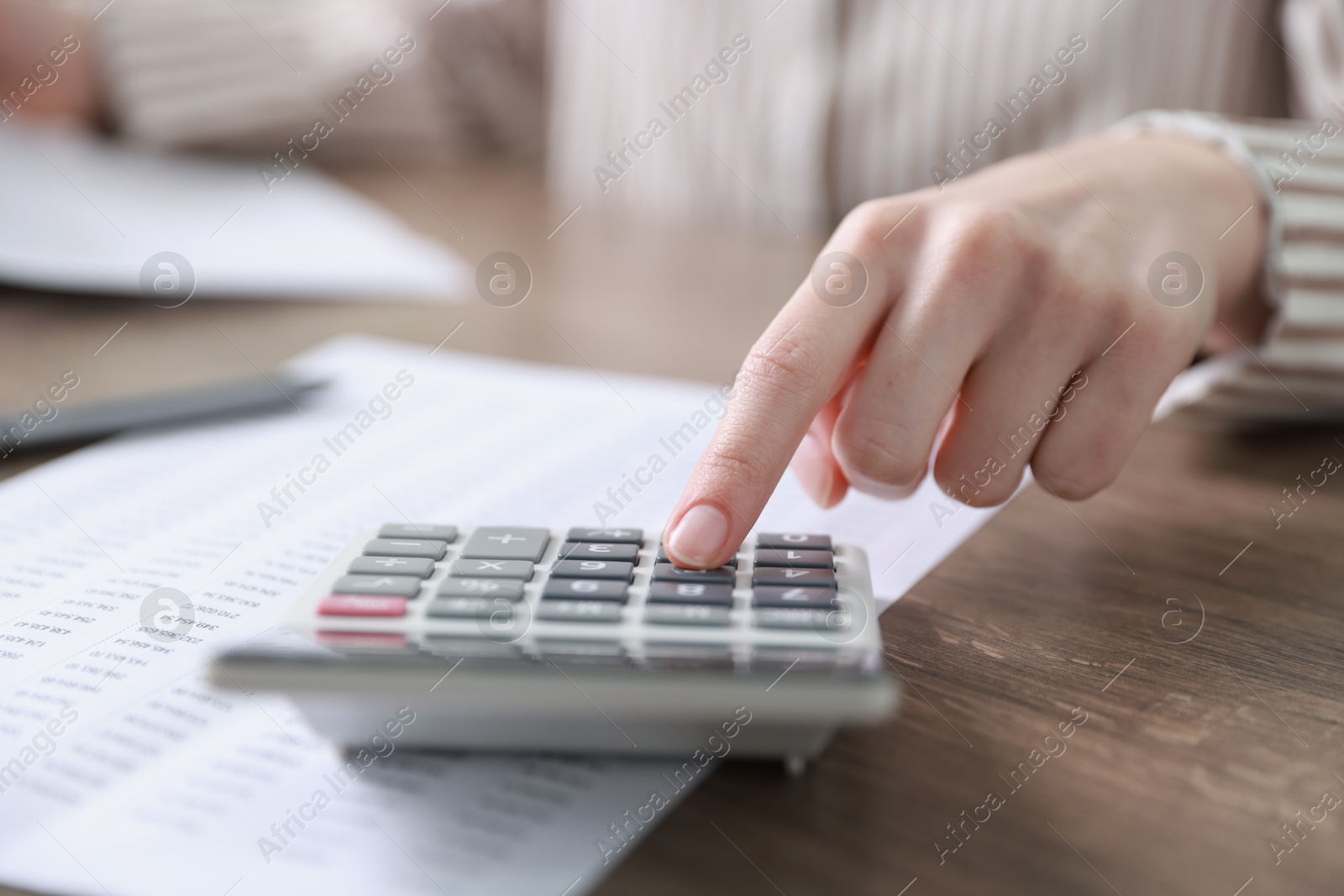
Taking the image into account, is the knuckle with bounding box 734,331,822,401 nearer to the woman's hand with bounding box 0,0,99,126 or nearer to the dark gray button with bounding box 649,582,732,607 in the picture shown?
the dark gray button with bounding box 649,582,732,607

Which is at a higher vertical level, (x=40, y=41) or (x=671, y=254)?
(x=40, y=41)

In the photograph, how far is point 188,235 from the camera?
0.76 m

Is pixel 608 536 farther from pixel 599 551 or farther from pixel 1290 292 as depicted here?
pixel 1290 292

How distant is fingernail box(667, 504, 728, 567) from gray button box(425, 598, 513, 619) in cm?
5

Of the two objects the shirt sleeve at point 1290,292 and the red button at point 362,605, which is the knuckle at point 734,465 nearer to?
the red button at point 362,605

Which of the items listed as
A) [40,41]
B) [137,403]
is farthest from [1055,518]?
[40,41]

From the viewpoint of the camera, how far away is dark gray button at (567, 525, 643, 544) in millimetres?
313

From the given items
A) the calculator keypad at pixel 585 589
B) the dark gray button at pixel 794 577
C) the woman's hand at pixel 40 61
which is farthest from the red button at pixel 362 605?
the woman's hand at pixel 40 61

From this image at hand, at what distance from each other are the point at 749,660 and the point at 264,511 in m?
0.26

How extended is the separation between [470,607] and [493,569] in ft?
0.09

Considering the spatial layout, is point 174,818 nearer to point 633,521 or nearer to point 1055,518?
point 633,521

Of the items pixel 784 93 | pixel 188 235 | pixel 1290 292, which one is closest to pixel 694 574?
pixel 1290 292

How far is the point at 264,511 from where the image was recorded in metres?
0.41

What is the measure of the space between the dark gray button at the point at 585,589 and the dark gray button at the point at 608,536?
31 mm
